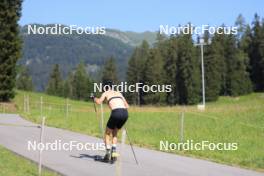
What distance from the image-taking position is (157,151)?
17.6m

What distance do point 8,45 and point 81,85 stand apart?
276 ft

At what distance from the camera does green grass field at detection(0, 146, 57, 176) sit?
12.6 m

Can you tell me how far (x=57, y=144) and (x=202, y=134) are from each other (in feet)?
21.2

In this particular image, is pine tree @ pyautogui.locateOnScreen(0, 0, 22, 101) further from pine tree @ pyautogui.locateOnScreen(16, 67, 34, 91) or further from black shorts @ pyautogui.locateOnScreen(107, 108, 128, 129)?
pine tree @ pyautogui.locateOnScreen(16, 67, 34, 91)

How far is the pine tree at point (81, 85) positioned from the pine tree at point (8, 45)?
79.9 meters

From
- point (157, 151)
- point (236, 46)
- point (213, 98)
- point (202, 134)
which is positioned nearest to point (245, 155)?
point (157, 151)

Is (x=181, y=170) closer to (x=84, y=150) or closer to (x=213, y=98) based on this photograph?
(x=84, y=150)

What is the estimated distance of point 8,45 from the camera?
55750mm

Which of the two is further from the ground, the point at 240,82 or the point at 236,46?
the point at 236,46

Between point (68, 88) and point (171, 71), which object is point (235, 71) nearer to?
point (171, 71)

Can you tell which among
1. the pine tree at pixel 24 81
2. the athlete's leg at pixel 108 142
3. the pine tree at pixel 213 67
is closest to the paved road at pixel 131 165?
the athlete's leg at pixel 108 142

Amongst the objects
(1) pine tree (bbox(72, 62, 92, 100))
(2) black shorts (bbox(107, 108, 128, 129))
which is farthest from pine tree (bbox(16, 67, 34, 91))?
(2) black shorts (bbox(107, 108, 128, 129))

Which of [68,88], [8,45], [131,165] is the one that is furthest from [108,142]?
[68,88]

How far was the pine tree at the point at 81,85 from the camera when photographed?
138375mm
